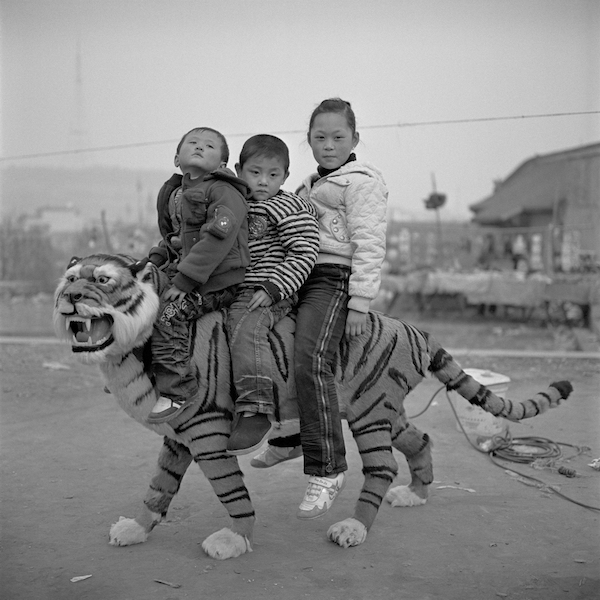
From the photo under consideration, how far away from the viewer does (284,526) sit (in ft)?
11.6

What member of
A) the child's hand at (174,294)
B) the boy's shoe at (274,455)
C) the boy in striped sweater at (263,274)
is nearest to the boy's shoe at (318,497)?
the boy in striped sweater at (263,274)

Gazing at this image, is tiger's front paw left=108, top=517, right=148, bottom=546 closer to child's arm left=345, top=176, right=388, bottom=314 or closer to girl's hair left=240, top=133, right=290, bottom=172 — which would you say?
child's arm left=345, top=176, right=388, bottom=314

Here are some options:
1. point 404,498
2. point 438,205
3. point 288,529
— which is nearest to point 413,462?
point 404,498

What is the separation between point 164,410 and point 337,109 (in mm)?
1722

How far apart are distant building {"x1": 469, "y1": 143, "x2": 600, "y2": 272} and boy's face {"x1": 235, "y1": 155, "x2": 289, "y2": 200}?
10.8 m

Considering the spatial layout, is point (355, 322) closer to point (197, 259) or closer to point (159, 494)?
point (197, 259)

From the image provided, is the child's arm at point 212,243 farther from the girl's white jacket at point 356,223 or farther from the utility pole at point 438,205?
the utility pole at point 438,205

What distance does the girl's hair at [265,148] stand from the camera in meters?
3.06

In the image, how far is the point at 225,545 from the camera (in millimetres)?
3105

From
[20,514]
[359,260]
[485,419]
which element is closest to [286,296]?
[359,260]

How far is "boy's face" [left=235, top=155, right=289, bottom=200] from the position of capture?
309 centimetres

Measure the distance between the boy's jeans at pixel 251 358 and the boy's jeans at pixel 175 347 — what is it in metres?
0.18

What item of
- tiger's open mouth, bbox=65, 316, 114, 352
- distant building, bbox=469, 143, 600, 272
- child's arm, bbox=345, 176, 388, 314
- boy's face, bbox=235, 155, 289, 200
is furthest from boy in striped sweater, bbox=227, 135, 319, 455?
distant building, bbox=469, 143, 600, 272

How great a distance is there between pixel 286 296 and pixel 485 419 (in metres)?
2.76
